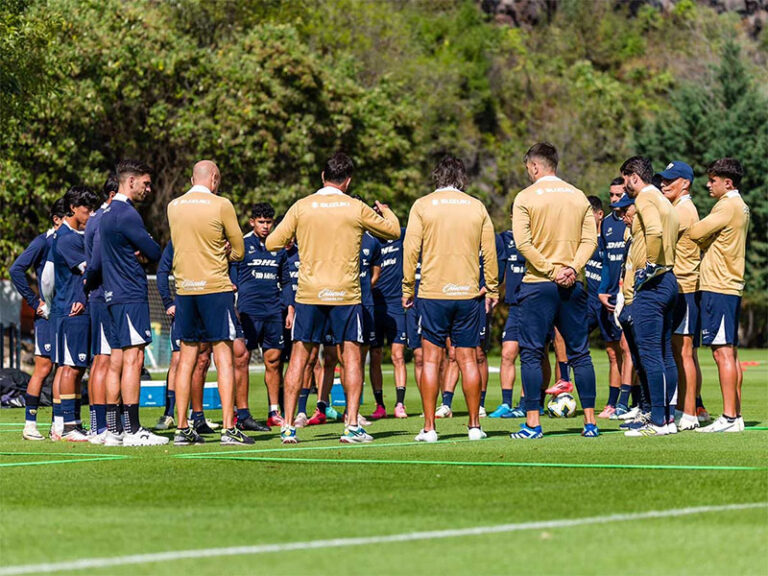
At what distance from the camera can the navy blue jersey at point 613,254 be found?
51.0ft

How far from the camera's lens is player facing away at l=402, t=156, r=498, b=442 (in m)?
11.8

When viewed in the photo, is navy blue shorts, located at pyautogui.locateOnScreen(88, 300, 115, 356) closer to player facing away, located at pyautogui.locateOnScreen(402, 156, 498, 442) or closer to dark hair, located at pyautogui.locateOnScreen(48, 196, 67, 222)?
dark hair, located at pyautogui.locateOnScreen(48, 196, 67, 222)

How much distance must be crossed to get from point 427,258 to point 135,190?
2.61 meters

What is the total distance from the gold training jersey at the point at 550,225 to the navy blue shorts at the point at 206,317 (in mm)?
2550

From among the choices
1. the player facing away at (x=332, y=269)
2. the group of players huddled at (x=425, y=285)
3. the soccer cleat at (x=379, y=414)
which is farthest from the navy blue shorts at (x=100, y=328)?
the soccer cleat at (x=379, y=414)

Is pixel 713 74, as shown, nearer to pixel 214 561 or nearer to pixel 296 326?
pixel 296 326

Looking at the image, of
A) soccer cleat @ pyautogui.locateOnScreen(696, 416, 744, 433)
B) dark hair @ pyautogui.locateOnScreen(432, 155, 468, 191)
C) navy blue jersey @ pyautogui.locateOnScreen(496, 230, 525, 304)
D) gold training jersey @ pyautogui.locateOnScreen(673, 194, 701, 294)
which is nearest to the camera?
dark hair @ pyautogui.locateOnScreen(432, 155, 468, 191)

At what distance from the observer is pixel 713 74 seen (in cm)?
5206

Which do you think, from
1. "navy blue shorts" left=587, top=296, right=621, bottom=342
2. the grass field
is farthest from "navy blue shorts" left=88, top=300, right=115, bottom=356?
"navy blue shorts" left=587, top=296, right=621, bottom=342

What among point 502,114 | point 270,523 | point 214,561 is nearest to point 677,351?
point 270,523

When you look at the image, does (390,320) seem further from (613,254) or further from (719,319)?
(719,319)

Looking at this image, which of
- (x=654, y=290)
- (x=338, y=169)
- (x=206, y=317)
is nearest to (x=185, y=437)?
(x=206, y=317)

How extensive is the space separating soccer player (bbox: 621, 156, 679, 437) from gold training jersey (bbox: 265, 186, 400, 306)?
2197 mm

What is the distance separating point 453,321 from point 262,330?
13.0 ft
